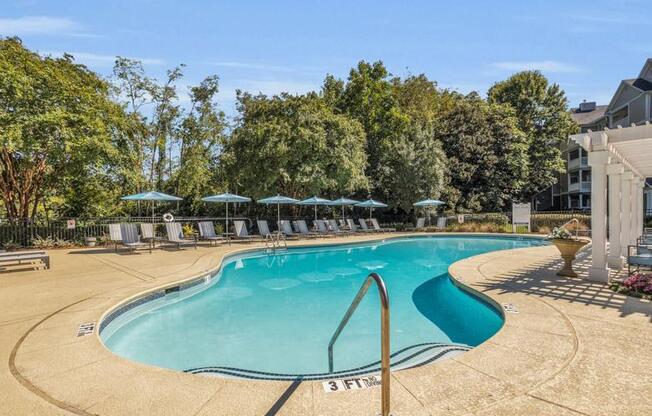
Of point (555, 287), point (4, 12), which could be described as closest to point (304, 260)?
point (555, 287)

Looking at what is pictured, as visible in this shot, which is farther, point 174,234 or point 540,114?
point 540,114

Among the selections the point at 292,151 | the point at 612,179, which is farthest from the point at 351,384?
the point at 292,151

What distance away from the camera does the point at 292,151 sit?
18.4 meters

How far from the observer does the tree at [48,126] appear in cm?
1104

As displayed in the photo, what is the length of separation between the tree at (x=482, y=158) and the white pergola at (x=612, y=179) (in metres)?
15.6

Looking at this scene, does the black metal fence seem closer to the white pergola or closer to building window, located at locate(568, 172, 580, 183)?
the white pergola

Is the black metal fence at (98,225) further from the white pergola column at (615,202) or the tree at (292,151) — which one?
the white pergola column at (615,202)

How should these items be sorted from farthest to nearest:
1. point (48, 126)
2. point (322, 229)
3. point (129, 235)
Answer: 1. point (322, 229)
2. point (129, 235)
3. point (48, 126)

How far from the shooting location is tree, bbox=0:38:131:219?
11.0 meters

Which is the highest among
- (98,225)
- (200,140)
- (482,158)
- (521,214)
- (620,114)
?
(620,114)

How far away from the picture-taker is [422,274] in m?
9.93

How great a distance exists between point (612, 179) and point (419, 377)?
702 cm

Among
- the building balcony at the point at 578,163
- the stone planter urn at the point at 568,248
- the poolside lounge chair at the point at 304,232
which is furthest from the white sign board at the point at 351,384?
the building balcony at the point at 578,163

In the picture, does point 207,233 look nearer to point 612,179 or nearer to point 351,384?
point 351,384
